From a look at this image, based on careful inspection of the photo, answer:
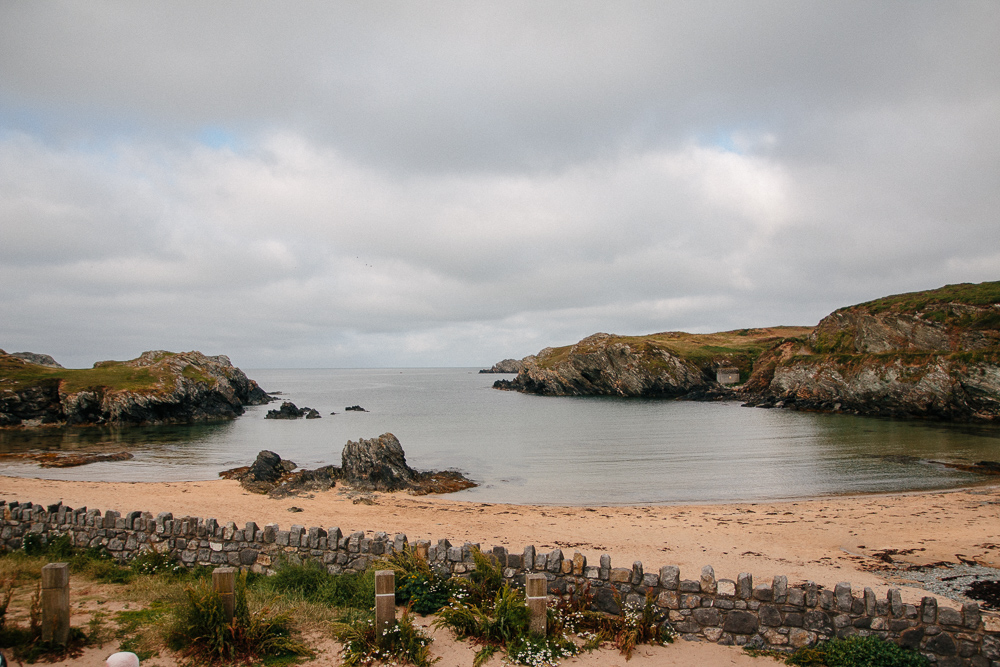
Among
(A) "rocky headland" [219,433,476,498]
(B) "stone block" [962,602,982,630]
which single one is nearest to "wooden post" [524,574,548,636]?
(B) "stone block" [962,602,982,630]

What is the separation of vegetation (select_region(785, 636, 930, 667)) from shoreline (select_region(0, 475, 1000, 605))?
505 centimetres

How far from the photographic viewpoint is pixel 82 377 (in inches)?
2571

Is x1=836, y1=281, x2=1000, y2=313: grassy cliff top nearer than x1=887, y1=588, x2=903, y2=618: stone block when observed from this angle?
No

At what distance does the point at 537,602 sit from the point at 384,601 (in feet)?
8.40

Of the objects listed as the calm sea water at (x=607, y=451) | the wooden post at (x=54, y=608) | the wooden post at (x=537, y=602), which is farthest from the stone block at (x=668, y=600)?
the calm sea water at (x=607, y=451)

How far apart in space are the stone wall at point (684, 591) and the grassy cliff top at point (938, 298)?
3048 inches

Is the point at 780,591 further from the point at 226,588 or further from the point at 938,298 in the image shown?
the point at 938,298

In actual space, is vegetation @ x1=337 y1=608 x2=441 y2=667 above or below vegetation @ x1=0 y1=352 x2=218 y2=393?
below

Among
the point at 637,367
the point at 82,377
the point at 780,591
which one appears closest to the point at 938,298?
the point at 637,367

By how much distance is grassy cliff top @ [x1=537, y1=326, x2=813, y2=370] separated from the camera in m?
115

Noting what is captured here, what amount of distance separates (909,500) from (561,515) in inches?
660

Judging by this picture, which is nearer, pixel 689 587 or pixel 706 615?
pixel 706 615

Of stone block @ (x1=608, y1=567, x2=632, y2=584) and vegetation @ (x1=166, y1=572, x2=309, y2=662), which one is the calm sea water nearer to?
stone block @ (x1=608, y1=567, x2=632, y2=584)

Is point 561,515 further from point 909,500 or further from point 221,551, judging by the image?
point 909,500
